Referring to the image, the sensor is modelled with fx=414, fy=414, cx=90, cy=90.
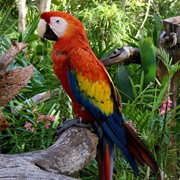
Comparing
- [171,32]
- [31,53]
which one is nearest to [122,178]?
[171,32]

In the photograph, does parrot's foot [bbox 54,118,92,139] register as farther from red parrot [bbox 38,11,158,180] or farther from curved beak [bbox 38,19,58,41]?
curved beak [bbox 38,19,58,41]

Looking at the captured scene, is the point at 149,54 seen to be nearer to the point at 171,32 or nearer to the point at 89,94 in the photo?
the point at 171,32

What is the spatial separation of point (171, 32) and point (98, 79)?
3.07ft

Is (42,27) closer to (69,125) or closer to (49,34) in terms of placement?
(49,34)

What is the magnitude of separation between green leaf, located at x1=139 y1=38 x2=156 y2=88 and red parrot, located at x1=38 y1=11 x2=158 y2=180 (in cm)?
83

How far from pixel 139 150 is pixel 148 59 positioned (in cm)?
102

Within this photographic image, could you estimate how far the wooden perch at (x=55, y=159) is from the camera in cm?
103

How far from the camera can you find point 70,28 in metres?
1.51

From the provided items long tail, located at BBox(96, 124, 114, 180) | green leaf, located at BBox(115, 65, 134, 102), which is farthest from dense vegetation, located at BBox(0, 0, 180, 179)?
long tail, located at BBox(96, 124, 114, 180)

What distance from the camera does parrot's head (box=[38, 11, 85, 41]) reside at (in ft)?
4.93

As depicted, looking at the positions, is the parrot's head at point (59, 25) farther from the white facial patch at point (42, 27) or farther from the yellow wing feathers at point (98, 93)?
the yellow wing feathers at point (98, 93)

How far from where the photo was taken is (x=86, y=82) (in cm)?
151

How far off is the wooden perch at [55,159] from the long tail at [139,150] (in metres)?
0.15

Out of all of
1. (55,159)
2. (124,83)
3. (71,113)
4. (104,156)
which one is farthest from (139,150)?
(124,83)
